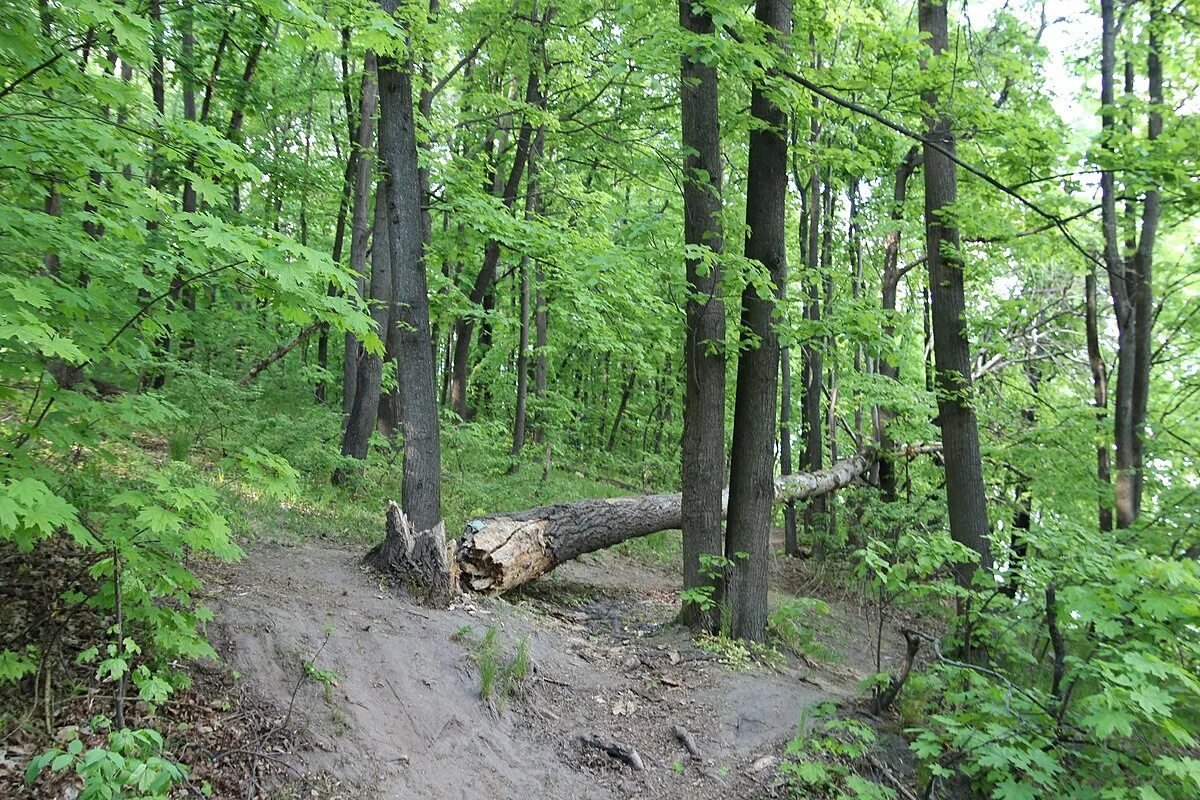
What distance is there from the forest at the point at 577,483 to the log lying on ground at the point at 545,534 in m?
0.05

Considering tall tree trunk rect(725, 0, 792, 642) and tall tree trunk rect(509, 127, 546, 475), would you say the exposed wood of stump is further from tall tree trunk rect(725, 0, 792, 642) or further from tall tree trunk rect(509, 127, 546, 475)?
tall tree trunk rect(509, 127, 546, 475)

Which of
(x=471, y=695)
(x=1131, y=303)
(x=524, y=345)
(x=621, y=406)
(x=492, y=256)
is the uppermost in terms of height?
(x=492, y=256)

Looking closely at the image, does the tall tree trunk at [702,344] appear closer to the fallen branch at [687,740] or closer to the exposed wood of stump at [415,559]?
the fallen branch at [687,740]

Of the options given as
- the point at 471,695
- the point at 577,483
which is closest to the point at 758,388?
the point at 471,695

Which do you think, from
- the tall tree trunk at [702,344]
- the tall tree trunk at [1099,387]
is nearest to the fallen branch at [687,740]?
Answer: the tall tree trunk at [702,344]

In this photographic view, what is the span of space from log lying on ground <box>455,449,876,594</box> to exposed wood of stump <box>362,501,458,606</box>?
519mm

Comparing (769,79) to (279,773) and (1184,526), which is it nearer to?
(1184,526)

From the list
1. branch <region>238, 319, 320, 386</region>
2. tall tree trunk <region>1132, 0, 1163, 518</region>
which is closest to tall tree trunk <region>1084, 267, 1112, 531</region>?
tall tree trunk <region>1132, 0, 1163, 518</region>

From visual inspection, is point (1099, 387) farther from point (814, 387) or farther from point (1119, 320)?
point (814, 387)

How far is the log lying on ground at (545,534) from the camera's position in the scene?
755 cm

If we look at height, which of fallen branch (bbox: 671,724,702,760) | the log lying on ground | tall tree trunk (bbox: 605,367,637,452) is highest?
tall tree trunk (bbox: 605,367,637,452)

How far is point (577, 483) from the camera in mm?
15117

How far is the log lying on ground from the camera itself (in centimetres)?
755

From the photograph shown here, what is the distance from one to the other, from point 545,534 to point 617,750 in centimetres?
344
